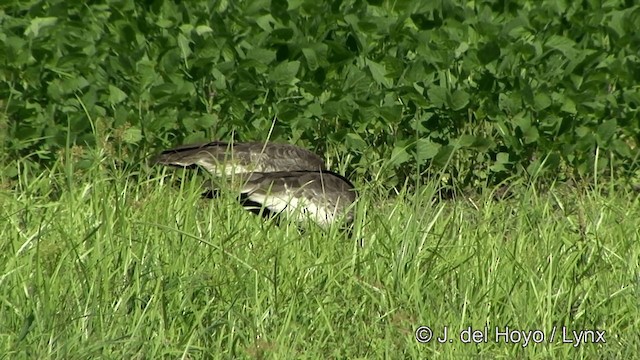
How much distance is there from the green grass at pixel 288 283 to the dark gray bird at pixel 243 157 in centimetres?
59

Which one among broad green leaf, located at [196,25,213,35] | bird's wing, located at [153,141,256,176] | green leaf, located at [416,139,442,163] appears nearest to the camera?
bird's wing, located at [153,141,256,176]

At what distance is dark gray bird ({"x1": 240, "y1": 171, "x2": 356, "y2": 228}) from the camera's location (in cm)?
535

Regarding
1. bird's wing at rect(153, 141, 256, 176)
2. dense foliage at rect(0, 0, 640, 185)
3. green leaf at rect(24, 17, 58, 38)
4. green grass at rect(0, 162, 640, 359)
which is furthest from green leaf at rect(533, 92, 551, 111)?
green leaf at rect(24, 17, 58, 38)

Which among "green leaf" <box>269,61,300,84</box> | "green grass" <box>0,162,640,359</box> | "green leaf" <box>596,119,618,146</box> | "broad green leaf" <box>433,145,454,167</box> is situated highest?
"green leaf" <box>596,119,618,146</box>

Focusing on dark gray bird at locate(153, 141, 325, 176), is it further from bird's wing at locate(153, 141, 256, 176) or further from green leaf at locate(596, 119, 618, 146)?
green leaf at locate(596, 119, 618, 146)

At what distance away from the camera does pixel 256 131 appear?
6.23 metres

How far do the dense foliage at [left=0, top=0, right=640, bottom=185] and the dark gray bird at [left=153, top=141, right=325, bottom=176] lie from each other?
29 cm

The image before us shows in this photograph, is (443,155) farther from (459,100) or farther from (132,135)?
(132,135)

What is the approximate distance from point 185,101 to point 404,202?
1.40 meters

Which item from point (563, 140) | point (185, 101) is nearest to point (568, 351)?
point (563, 140)

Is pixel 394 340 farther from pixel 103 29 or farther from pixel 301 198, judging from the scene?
pixel 103 29

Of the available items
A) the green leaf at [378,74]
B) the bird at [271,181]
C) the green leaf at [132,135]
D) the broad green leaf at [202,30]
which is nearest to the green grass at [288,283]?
the bird at [271,181]

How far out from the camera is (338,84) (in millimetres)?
6273

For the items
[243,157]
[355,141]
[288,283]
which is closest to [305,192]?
[243,157]
